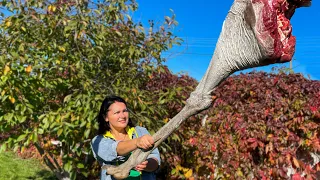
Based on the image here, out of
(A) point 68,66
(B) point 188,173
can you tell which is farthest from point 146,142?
(B) point 188,173

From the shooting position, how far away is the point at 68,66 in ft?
9.36

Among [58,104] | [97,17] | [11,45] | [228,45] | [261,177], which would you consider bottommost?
[261,177]

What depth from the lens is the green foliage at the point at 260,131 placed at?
3.31 m

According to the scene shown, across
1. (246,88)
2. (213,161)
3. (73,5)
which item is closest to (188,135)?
(213,161)

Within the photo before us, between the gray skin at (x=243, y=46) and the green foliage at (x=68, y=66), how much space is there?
169 cm

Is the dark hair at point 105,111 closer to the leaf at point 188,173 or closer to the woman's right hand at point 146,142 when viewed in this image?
the woman's right hand at point 146,142

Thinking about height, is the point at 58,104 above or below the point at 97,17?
below

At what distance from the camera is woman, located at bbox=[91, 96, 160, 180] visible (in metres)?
1.83

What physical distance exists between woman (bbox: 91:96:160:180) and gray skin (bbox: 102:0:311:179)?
679 mm

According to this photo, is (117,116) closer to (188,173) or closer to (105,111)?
(105,111)

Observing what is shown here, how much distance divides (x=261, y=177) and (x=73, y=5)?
234 cm

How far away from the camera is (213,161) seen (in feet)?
12.5

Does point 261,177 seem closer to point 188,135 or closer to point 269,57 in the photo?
point 188,135

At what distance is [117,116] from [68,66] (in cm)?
103
